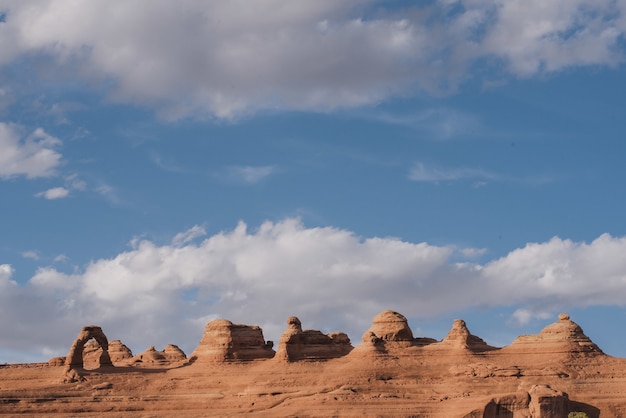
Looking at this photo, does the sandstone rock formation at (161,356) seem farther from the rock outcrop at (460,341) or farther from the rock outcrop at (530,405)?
the rock outcrop at (530,405)

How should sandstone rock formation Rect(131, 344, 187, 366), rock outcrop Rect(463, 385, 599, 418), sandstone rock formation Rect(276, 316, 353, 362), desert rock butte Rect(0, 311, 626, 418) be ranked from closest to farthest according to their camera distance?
rock outcrop Rect(463, 385, 599, 418) < desert rock butte Rect(0, 311, 626, 418) < sandstone rock formation Rect(276, 316, 353, 362) < sandstone rock formation Rect(131, 344, 187, 366)

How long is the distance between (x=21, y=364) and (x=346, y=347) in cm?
2917

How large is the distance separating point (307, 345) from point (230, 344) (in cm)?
663

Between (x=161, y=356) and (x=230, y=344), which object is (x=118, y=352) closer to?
(x=161, y=356)

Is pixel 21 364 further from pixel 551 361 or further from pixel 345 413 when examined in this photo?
pixel 551 361

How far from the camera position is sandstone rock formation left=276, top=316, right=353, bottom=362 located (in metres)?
88.9

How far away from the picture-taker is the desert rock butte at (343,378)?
265 ft

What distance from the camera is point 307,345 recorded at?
297ft

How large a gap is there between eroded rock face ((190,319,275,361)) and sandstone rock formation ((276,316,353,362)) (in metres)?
3.07

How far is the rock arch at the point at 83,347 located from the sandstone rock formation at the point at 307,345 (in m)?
15.4

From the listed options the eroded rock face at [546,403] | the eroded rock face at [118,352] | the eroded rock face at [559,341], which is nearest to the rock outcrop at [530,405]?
the eroded rock face at [546,403]

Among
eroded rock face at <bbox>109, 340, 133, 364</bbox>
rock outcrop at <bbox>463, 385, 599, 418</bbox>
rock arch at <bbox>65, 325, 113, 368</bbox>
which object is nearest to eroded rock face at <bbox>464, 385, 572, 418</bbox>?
rock outcrop at <bbox>463, 385, 599, 418</bbox>

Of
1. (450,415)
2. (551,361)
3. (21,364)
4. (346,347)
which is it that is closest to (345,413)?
(450,415)

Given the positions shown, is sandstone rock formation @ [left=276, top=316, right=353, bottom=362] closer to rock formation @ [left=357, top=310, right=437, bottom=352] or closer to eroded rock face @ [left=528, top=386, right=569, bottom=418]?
rock formation @ [left=357, top=310, right=437, bottom=352]
